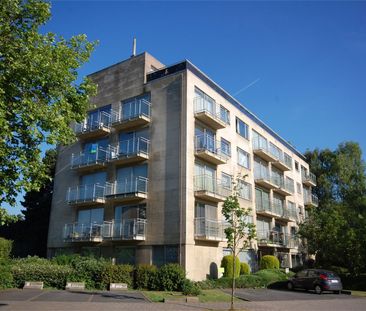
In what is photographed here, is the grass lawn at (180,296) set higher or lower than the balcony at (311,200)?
lower

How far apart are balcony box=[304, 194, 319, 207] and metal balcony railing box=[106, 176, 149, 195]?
2899 centimetres

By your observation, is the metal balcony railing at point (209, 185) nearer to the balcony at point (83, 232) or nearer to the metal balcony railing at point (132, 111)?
the metal balcony railing at point (132, 111)

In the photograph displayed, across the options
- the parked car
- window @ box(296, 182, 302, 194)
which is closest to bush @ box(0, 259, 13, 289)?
the parked car

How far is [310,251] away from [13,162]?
2886cm

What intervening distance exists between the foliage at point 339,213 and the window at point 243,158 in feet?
28.0

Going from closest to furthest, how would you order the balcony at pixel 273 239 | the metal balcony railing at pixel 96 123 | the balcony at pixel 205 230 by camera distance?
the balcony at pixel 205 230
the metal balcony railing at pixel 96 123
the balcony at pixel 273 239

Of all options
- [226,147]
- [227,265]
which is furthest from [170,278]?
[226,147]

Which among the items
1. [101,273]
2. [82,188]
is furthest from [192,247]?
[82,188]

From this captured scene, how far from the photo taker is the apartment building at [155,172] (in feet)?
79.4

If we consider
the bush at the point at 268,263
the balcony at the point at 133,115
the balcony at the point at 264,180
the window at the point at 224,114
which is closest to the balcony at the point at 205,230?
the bush at the point at 268,263

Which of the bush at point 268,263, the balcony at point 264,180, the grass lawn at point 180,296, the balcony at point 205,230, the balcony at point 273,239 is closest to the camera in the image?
the grass lawn at point 180,296

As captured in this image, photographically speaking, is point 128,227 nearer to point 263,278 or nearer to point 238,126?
point 263,278

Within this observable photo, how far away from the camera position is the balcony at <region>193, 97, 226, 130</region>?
86.2 ft

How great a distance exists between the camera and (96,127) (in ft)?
96.0
